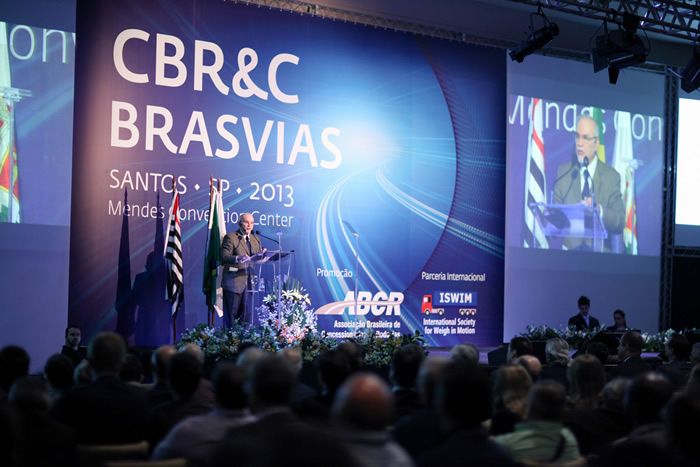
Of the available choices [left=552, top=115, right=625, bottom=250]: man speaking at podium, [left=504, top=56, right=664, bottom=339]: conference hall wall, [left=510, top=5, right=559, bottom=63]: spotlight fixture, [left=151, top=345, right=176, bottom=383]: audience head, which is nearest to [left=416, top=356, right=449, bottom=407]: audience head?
[left=151, top=345, right=176, bottom=383]: audience head

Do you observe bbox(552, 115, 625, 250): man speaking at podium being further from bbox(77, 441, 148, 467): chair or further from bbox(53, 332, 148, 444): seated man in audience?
bbox(77, 441, 148, 467): chair

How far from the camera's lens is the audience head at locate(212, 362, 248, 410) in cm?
283

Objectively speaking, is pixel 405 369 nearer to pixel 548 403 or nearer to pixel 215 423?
pixel 548 403

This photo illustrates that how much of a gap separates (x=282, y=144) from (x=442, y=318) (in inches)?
133

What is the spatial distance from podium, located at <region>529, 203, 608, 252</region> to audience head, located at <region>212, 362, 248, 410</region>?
10.1 m

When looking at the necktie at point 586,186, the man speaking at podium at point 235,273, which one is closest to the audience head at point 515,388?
the man speaking at podium at point 235,273

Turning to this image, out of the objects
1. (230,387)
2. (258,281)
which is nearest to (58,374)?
(230,387)

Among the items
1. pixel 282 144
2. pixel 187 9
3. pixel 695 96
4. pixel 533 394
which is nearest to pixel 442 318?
pixel 282 144

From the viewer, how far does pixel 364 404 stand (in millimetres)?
1997

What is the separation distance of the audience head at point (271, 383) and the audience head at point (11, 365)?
167cm

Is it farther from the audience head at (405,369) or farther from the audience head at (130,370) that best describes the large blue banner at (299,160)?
the audience head at (405,369)

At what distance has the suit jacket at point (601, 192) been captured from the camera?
1251 cm

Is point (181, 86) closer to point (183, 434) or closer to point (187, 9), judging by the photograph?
point (187, 9)

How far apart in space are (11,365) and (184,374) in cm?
88
